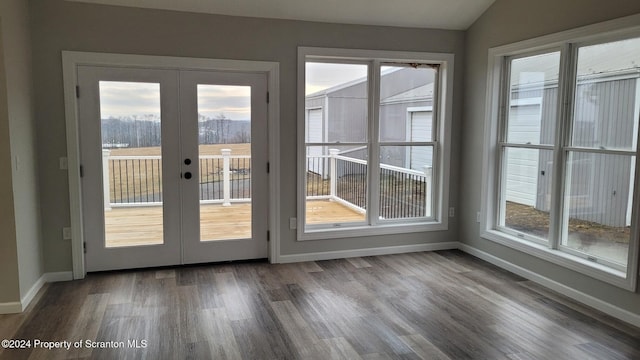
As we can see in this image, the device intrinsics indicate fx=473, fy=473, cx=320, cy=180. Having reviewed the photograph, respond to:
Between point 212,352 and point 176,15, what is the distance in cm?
303

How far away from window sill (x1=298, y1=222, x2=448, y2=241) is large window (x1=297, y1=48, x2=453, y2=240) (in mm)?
11

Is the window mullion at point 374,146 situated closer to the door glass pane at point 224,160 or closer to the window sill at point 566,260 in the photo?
the window sill at point 566,260

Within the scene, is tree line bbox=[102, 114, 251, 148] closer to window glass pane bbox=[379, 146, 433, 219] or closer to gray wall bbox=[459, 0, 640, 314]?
window glass pane bbox=[379, 146, 433, 219]

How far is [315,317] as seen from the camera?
11.7 ft

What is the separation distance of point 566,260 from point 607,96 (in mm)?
1393

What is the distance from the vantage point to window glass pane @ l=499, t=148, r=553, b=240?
4418 mm

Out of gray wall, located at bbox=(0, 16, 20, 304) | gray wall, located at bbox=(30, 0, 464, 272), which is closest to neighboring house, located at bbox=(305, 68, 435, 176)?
gray wall, located at bbox=(30, 0, 464, 272)

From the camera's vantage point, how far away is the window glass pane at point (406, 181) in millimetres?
5348

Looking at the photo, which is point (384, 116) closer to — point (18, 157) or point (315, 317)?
point (315, 317)

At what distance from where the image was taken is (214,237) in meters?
4.83

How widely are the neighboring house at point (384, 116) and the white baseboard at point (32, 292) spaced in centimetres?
256

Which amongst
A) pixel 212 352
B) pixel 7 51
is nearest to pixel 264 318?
pixel 212 352

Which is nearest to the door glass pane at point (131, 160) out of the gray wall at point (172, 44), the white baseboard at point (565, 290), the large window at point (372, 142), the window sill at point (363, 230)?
the gray wall at point (172, 44)

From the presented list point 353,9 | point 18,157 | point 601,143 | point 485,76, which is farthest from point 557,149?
point 18,157
